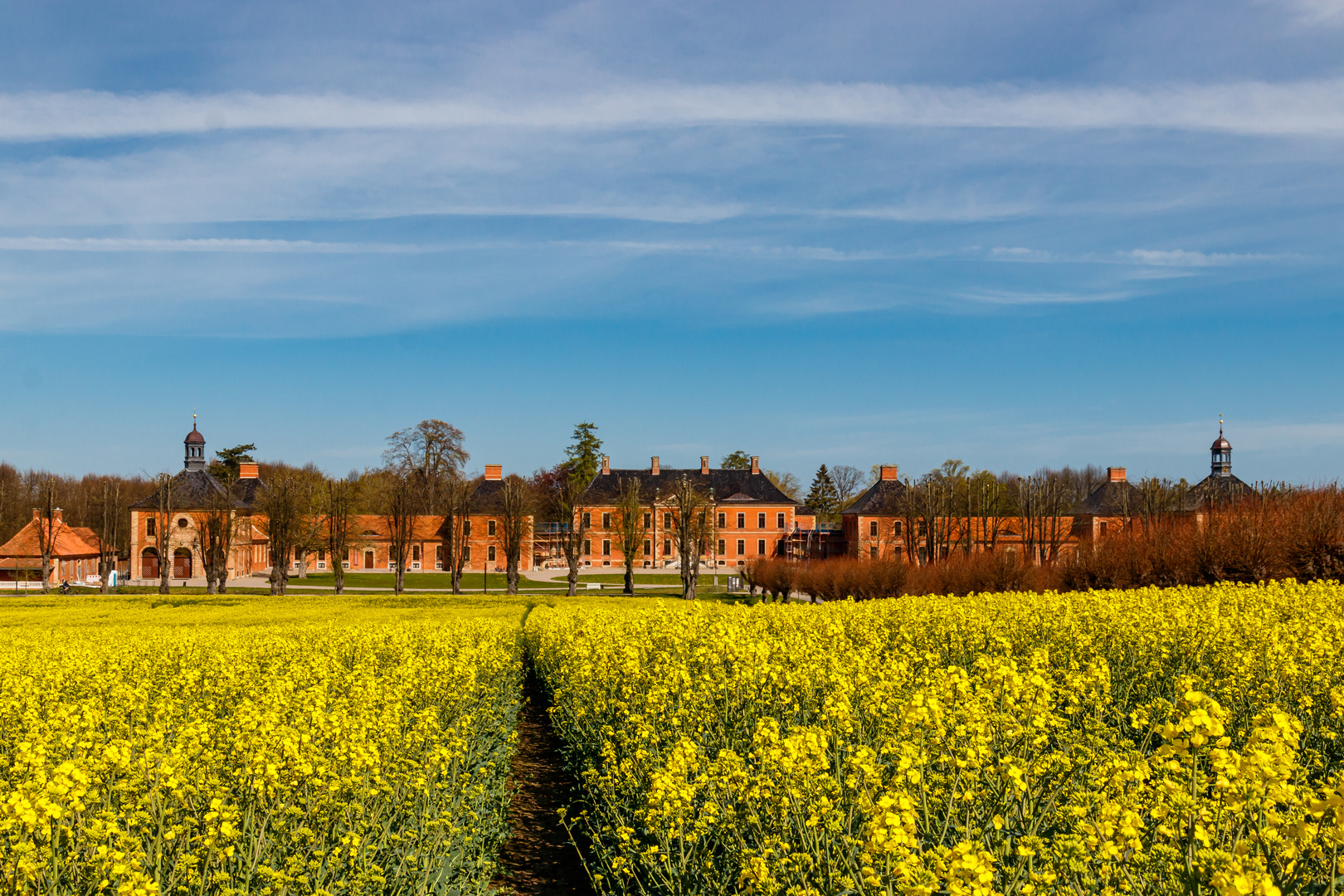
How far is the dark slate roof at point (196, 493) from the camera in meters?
65.6

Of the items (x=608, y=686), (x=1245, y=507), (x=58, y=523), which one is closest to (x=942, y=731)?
(x=608, y=686)

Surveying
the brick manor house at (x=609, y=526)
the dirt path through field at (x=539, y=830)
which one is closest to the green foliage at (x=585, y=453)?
the brick manor house at (x=609, y=526)

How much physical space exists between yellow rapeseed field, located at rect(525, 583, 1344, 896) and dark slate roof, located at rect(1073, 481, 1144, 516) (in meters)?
57.9

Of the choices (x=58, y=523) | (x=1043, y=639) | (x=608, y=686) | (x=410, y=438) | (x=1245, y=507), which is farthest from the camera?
(x=410, y=438)

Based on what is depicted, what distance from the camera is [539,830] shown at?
9609 millimetres

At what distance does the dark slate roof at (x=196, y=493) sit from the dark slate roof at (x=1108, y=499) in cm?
5947

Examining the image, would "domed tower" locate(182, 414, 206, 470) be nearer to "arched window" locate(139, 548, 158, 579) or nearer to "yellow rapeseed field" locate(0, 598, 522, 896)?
"arched window" locate(139, 548, 158, 579)

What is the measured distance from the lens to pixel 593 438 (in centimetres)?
8719

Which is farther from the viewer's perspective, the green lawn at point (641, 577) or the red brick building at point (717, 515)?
the red brick building at point (717, 515)

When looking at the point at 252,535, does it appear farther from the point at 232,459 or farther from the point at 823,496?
the point at 823,496

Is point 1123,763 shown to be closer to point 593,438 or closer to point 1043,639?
point 1043,639

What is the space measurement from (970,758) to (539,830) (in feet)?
20.1

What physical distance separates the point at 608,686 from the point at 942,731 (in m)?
5.44

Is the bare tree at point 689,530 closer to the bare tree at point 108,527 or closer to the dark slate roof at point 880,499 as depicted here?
the dark slate roof at point 880,499
